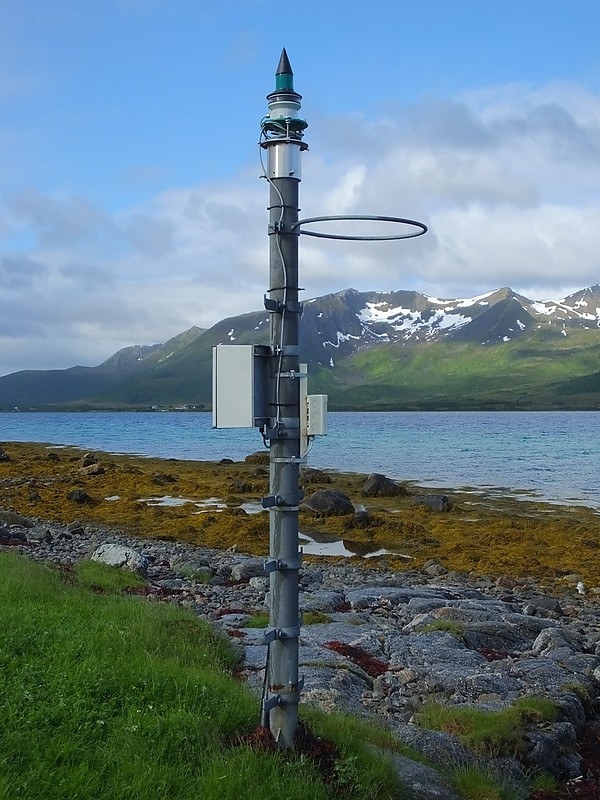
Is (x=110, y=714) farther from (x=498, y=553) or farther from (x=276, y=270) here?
(x=498, y=553)

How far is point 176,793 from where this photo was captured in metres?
6.24

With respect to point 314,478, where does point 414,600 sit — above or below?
above

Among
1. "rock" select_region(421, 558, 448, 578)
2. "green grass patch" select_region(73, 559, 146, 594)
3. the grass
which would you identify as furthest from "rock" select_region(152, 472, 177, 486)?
the grass

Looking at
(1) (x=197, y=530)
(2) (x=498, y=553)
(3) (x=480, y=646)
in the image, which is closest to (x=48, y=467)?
(1) (x=197, y=530)

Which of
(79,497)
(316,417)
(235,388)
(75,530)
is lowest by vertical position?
(79,497)

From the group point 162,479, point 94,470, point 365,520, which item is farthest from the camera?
point 94,470

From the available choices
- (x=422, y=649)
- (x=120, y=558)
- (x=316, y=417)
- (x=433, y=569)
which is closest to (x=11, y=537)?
(x=120, y=558)

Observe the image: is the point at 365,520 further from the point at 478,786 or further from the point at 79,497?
the point at 478,786

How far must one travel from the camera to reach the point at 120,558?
17.9 metres

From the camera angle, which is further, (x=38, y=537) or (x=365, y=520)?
(x=365, y=520)

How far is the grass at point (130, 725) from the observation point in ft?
20.5

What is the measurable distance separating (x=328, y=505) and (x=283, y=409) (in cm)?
3020

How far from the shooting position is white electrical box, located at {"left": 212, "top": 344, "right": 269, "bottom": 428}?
22.8 ft

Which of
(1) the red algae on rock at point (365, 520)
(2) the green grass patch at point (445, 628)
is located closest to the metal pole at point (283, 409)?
(2) the green grass patch at point (445, 628)
